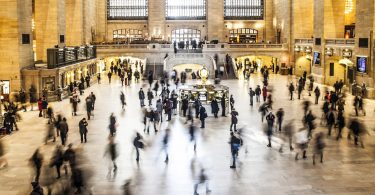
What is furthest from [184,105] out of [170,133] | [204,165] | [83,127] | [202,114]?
[204,165]

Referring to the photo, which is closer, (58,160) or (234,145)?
(58,160)

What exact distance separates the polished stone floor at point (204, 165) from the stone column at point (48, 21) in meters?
17.4

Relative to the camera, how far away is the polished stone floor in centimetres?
1440

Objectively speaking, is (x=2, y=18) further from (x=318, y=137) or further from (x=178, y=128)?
(x=318, y=137)

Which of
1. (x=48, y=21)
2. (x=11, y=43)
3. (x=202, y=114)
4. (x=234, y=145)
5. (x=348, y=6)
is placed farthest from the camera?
(x=348, y=6)

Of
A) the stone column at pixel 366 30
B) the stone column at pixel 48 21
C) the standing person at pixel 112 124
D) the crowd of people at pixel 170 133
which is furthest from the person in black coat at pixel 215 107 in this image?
the stone column at pixel 48 21

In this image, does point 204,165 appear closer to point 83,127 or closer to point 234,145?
point 234,145

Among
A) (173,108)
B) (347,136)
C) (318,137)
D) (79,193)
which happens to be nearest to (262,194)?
(318,137)

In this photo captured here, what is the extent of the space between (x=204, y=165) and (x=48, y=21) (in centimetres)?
2804

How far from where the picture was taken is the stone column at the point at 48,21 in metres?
40.8

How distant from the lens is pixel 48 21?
4091 cm

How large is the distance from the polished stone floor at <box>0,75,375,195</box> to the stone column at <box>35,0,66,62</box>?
17.4 m

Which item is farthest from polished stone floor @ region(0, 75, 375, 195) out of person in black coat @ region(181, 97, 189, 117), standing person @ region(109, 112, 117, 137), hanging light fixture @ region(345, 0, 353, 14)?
hanging light fixture @ region(345, 0, 353, 14)

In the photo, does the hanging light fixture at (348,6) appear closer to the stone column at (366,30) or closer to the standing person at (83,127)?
Answer: the stone column at (366,30)
